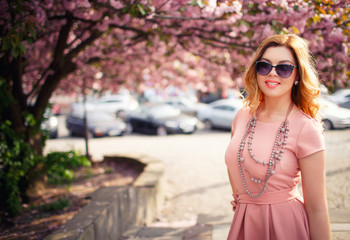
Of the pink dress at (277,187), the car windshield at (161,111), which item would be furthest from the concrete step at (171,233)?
the car windshield at (161,111)

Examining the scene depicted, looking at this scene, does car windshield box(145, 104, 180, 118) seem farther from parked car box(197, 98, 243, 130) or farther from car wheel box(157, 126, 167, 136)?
parked car box(197, 98, 243, 130)

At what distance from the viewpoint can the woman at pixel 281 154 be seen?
1594 millimetres

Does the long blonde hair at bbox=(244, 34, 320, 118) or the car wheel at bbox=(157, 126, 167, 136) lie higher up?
the long blonde hair at bbox=(244, 34, 320, 118)

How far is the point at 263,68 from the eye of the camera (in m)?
1.76

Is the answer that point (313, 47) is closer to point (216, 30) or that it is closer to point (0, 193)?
point (216, 30)

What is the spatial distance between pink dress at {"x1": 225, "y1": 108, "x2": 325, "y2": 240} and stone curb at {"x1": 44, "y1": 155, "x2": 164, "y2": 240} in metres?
1.69

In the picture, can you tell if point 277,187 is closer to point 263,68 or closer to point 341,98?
point 263,68

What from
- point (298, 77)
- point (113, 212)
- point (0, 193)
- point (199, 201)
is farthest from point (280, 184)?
point (199, 201)

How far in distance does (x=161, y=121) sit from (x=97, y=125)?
301 cm

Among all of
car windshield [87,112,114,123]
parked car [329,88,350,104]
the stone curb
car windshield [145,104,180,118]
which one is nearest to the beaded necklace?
the stone curb

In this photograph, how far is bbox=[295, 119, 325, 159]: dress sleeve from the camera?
155 centimetres

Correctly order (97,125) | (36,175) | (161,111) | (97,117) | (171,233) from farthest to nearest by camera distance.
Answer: (161,111), (97,117), (97,125), (36,175), (171,233)

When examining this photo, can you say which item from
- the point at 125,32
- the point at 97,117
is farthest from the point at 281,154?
the point at 97,117

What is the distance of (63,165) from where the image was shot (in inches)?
171
